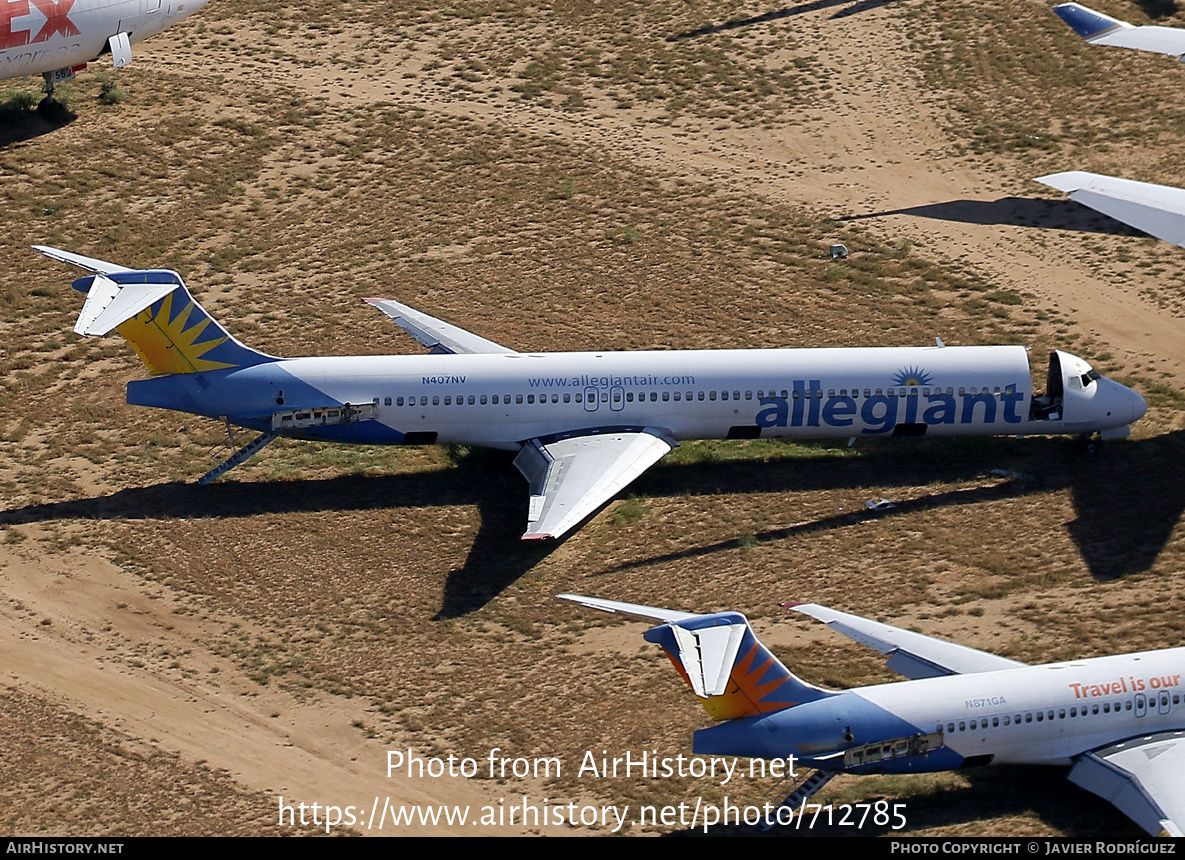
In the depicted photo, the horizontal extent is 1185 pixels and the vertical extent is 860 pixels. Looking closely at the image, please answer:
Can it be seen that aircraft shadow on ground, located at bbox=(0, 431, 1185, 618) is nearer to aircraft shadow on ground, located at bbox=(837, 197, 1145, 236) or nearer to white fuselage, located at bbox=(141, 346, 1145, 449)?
white fuselage, located at bbox=(141, 346, 1145, 449)

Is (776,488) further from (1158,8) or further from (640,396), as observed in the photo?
(1158,8)

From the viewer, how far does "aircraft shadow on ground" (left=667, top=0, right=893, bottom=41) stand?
8249 cm

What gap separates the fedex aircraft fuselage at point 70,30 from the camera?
223 ft

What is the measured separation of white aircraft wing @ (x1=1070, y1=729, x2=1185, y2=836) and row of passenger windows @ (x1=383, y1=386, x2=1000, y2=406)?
16.8 meters

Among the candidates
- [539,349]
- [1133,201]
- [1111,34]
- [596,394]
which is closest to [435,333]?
[539,349]

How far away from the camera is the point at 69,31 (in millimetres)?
69625

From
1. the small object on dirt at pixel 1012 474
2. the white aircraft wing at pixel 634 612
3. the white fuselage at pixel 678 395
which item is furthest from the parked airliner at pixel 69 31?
the white aircraft wing at pixel 634 612

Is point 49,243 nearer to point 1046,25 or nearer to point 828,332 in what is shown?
A: point 828,332

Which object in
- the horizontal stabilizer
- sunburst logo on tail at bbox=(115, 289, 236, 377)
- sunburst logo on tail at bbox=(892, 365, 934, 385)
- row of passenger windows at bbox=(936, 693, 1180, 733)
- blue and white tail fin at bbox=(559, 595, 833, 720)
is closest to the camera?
blue and white tail fin at bbox=(559, 595, 833, 720)

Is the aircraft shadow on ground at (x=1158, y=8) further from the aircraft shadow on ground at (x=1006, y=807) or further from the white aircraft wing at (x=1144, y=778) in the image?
the aircraft shadow on ground at (x=1006, y=807)

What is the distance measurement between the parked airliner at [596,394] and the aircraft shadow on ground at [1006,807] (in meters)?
16.0

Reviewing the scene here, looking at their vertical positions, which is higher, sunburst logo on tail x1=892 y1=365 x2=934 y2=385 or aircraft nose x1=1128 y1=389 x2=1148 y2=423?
sunburst logo on tail x1=892 y1=365 x2=934 y2=385

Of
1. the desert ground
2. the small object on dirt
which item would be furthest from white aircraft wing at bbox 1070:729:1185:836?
the small object on dirt

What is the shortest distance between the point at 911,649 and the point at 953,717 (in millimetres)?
3826
